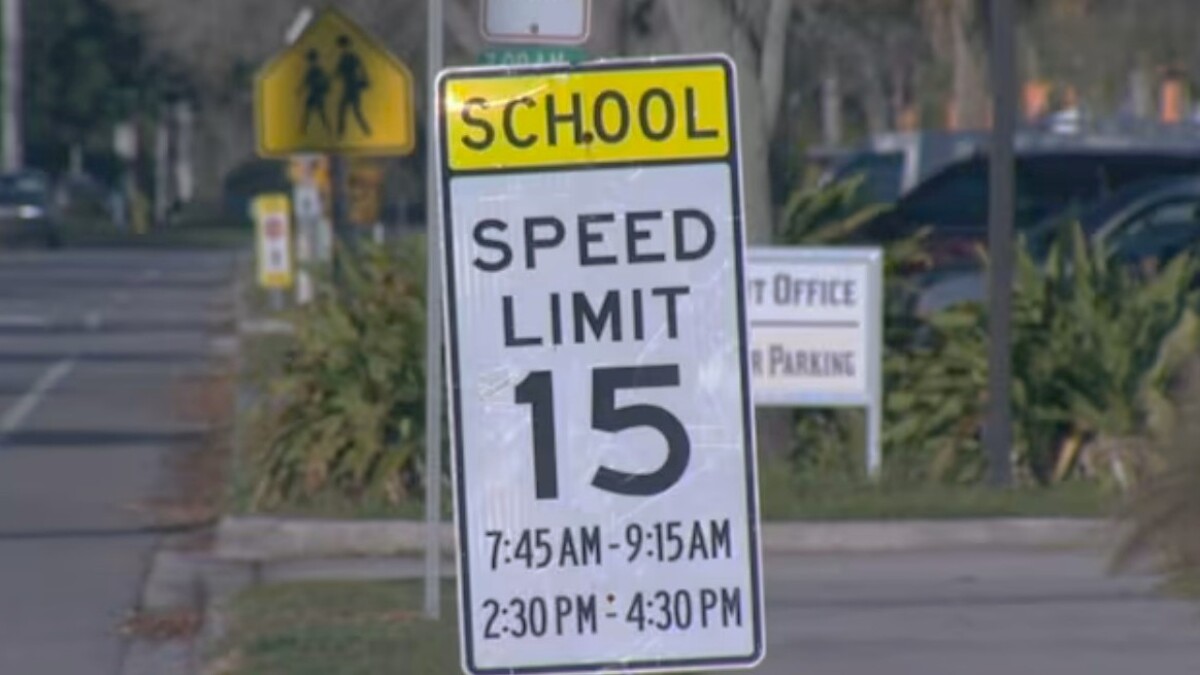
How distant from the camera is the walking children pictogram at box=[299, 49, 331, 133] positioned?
12750 mm

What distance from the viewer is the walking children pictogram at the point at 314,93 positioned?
1275 centimetres

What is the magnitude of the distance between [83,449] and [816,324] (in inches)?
237

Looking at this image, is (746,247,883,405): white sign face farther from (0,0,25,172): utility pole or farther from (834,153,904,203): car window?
(0,0,25,172): utility pole

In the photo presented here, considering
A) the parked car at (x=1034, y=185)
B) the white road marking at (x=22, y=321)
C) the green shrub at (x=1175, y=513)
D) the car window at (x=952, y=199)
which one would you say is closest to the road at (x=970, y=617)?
the green shrub at (x=1175, y=513)

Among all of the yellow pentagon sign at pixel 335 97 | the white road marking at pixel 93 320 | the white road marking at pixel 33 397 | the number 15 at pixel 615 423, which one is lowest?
the white road marking at pixel 93 320

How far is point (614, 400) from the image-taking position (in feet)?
20.5

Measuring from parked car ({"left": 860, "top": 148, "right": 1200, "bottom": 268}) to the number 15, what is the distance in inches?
564

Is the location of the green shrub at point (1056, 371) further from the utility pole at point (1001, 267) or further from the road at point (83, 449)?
the road at point (83, 449)

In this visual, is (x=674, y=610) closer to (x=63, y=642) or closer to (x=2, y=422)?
(x=63, y=642)

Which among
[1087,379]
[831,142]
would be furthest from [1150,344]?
[831,142]

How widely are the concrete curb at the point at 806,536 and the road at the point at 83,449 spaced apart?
0.63m

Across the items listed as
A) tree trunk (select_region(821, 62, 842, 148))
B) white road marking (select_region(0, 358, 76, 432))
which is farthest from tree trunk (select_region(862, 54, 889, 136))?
white road marking (select_region(0, 358, 76, 432))

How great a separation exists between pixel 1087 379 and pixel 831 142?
34.8m

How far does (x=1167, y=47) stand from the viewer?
157 ft
